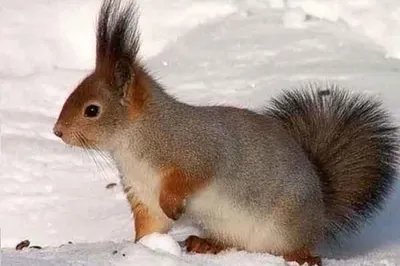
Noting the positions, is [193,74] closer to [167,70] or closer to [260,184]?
[167,70]

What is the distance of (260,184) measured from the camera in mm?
3645

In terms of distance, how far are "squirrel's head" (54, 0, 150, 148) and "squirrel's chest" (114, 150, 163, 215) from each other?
0.24ft

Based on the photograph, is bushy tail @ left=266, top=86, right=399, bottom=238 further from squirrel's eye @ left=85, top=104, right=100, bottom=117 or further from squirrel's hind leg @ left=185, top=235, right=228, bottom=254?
squirrel's eye @ left=85, top=104, right=100, bottom=117

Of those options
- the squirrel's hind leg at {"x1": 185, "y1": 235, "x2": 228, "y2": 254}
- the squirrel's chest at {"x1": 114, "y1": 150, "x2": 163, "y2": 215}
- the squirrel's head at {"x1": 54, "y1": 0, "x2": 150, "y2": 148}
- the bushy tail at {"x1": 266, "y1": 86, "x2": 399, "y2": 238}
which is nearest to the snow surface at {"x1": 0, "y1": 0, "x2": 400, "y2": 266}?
the bushy tail at {"x1": 266, "y1": 86, "x2": 399, "y2": 238}

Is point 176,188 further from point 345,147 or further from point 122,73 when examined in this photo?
point 345,147

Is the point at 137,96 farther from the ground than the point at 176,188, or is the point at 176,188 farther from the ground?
the point at 137,96

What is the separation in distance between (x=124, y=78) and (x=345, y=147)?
30.8 inches

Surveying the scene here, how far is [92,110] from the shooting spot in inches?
140

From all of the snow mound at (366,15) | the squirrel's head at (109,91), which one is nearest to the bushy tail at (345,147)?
the squirrel's head at (109,91)

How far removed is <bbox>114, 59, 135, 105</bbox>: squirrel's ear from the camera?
3.56 m

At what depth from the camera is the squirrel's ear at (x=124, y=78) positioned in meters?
3.56

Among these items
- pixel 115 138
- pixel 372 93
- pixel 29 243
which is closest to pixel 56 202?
pixel 29 243

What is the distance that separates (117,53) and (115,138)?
0.22m

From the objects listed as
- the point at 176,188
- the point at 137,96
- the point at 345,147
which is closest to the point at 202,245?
the point at 176,188
